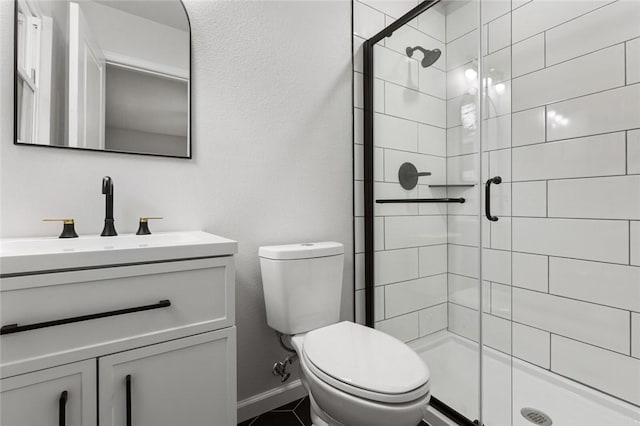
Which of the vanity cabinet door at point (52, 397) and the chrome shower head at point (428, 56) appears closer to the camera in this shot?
the vanity cabinet door at point (52, 397)

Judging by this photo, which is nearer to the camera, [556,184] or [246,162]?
[246,162]

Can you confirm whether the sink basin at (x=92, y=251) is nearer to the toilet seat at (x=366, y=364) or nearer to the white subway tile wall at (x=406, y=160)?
the toilet seat at (x=366, y=364)

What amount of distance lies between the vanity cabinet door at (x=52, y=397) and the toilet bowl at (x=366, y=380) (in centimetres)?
60

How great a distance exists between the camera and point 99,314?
784mm

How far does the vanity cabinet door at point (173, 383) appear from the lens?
0.81m

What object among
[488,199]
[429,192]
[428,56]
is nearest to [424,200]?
[429,192]

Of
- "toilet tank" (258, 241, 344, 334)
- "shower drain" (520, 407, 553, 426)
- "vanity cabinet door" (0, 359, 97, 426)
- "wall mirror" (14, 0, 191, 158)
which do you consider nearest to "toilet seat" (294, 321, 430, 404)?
"toilet tank" (258, 241, 344, 334)

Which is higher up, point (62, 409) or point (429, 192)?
point (429, 192)

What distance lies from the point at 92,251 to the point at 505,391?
5.06ft

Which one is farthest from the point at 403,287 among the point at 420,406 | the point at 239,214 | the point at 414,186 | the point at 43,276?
the point at 43,276

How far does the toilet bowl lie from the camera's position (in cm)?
87

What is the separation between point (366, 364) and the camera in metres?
0.98

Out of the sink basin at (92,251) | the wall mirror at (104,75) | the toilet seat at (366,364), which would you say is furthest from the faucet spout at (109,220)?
the toilet seat at (366,364)

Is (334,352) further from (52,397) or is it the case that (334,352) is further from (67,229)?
(67,229)
